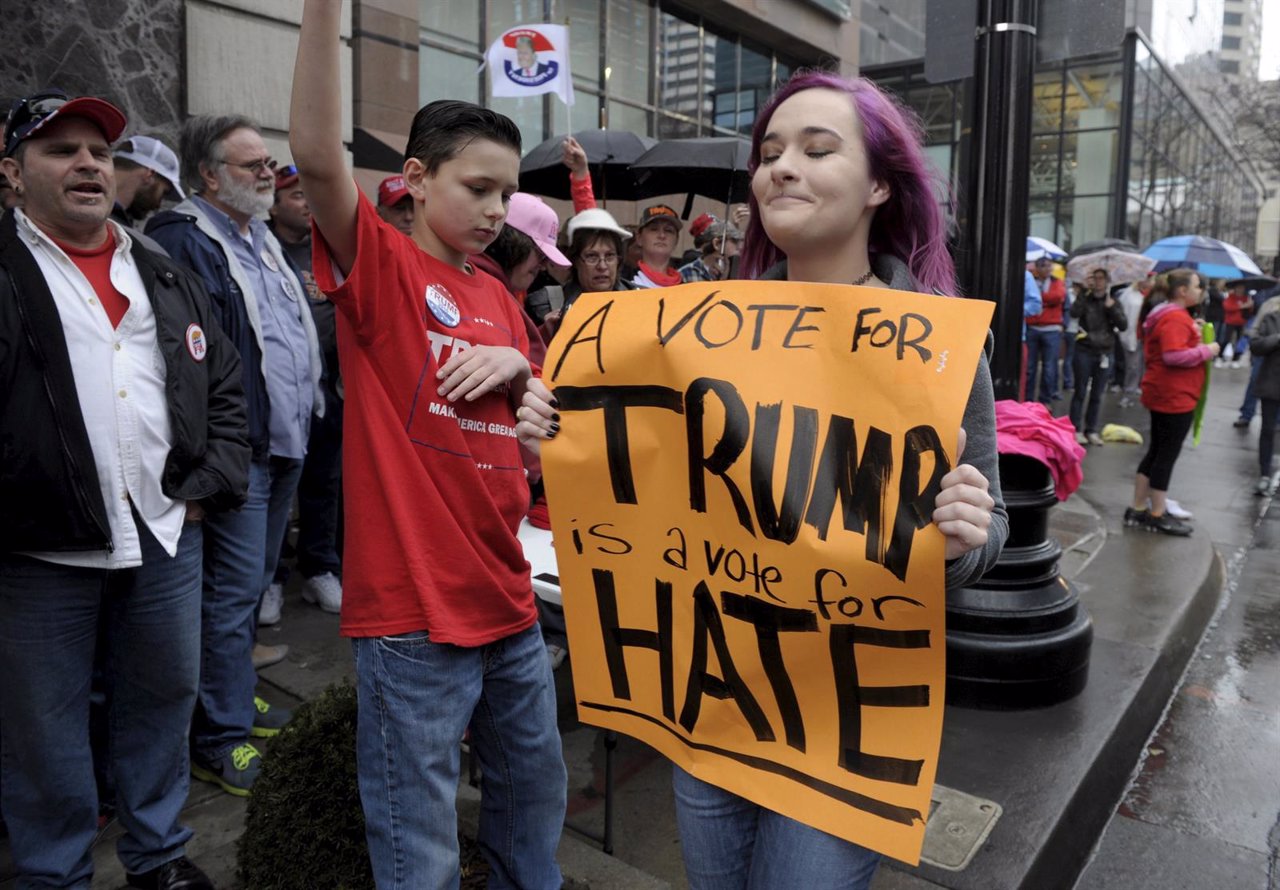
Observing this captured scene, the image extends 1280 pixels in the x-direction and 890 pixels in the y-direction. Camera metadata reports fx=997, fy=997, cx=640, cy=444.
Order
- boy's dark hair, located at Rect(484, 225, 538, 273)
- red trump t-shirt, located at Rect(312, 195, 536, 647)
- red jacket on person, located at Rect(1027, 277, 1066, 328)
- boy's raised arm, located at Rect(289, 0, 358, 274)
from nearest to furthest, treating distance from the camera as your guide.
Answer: boy's raised arm, located at Rect(289, 0, 358, 274) < red trump t-shirt, located at Rect(312, 195, 536, 647) < boy's dark hair, located at Rect(484, 225, 538, 273) < red jacket on person, located at Rect(1027, 277, 1066, 328)

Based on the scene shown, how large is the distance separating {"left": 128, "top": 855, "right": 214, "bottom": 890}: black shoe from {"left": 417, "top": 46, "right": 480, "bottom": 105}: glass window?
8881 mm

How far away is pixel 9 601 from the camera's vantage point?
2266 mm

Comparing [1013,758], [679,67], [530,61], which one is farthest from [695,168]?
[679,67]

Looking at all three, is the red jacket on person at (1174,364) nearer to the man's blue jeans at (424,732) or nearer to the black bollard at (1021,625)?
the black bollard at (1021,625)

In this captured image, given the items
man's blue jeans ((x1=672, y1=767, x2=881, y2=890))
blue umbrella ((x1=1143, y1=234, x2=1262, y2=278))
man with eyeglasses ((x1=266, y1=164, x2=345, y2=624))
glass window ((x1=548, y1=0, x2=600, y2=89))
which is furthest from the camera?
blue umbrella ((x1=1143, y1=234, x2=1262, y2=278))

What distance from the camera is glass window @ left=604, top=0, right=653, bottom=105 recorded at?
526 inches

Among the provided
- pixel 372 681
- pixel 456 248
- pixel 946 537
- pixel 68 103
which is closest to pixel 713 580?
pixel 946 537

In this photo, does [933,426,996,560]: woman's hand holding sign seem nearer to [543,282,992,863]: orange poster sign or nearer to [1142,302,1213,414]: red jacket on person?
[543,282,992,863]: orange poster sign

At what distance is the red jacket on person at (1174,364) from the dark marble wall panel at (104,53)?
21.3 feet

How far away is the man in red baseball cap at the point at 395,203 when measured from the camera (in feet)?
13.7

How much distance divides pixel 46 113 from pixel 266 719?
2139mm

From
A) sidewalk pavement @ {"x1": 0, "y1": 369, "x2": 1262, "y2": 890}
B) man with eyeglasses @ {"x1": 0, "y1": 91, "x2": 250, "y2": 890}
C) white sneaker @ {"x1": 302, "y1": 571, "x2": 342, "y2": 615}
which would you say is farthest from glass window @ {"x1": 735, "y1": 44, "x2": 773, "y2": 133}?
man with eyeglasses @ {"x1": 0, "y1": 91, "x2": 250, "y2": 890}

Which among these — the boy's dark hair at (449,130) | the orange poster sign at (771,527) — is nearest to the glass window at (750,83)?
the boy's dark hair at (449,130)

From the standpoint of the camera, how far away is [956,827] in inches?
119
